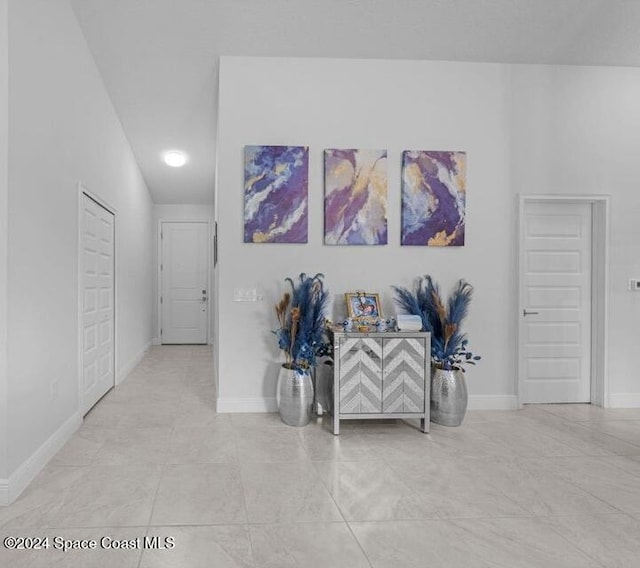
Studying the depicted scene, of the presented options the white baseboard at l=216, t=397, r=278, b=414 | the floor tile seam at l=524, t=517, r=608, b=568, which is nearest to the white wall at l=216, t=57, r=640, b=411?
the white baseboard at l=216, t=397, r=278, b=414

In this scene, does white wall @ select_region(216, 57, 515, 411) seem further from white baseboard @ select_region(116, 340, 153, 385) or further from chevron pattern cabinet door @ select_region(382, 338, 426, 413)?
white baseboard @ select_region(116, 340, 153, 385)

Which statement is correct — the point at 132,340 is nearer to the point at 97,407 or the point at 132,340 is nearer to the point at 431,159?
the point at 97,407

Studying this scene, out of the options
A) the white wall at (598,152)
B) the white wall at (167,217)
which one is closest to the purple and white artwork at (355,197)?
the white wall at (598,152)

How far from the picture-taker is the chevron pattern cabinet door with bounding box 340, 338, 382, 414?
3322 millimetres

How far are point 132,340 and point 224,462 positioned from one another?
3.54 metres

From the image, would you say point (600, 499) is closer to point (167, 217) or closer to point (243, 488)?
point (243, 488)

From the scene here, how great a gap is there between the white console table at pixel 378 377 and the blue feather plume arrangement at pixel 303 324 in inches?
11.8

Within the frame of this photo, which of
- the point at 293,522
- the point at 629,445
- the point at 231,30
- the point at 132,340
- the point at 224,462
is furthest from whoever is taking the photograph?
the point at 132,340

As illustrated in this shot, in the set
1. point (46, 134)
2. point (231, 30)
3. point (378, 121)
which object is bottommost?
point (46, 134)

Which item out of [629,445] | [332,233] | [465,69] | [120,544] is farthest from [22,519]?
[465,69]

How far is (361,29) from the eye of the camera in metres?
3.57

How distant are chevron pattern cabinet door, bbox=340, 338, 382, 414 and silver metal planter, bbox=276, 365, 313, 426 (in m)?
0.31

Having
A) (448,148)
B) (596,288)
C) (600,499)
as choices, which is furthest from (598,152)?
(600,499)

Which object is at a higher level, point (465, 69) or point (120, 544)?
point (465, 69)
